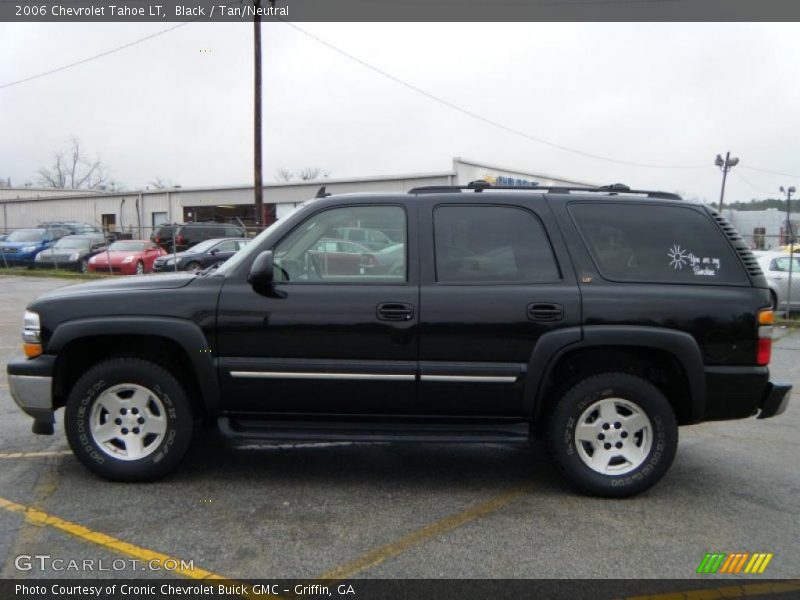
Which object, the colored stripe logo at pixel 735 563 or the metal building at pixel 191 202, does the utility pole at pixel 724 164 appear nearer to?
the metal building at pixel 191 202

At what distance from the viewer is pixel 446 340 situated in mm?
3975

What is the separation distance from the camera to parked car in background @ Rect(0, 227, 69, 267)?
2445 centimetres

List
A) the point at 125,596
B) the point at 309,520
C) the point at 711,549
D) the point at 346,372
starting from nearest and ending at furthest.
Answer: the point at 125,596 < the point at 711,549 < the point at 309,520 < the point at 346,372

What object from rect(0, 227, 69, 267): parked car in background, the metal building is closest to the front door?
rect(0, 227, 69, 267): parked car in background

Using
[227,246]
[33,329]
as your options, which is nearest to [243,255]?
[33,329]

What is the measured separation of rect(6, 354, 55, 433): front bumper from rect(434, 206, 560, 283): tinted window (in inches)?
99.5

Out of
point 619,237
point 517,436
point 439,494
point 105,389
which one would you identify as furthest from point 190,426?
point 619,237

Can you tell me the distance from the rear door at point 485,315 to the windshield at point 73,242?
23.0 metres

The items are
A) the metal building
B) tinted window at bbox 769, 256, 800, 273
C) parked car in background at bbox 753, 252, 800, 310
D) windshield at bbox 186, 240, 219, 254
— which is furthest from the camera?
the metal building

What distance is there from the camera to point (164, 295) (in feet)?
13.3

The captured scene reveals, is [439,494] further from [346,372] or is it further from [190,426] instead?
[190,426]

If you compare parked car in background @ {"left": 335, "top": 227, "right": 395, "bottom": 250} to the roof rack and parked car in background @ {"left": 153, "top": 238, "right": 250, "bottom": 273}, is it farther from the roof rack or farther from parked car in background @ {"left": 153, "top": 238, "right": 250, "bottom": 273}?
parked car in background @ {"left": 153, "top": 238, "right": 250, "bottom": 273}

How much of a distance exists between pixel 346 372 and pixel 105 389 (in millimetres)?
1547

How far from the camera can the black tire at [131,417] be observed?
4.07m
